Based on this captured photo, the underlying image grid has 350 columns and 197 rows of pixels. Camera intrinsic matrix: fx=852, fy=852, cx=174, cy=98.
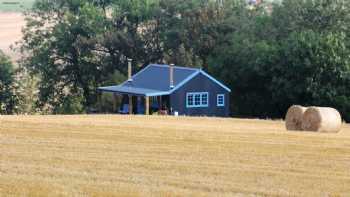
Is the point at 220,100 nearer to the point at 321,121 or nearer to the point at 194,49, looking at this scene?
the point at 194,49

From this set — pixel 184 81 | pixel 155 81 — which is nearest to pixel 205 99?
pixel 184 81

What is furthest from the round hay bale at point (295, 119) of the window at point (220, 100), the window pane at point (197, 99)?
the window at point (220, 100)

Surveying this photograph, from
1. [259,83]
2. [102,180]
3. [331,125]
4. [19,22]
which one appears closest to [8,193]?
[102,180]

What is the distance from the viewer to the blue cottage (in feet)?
169

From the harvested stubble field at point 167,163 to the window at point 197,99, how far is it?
29.7 meters

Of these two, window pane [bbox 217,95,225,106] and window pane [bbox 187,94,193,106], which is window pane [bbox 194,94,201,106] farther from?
window pane [bbox 217,95,225,106]

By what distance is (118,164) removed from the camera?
16266 mm

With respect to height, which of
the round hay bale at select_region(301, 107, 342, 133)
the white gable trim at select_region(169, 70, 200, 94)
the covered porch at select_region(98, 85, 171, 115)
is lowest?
the round hay bale at select_region(301, 107, 342, 133)

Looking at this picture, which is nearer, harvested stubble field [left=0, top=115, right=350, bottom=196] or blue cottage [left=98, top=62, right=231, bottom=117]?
harvested stubble field [left=0, top=115, right=350, bottom=196]

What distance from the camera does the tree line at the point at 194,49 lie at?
170ft

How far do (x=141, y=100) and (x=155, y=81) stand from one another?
1.72 metres

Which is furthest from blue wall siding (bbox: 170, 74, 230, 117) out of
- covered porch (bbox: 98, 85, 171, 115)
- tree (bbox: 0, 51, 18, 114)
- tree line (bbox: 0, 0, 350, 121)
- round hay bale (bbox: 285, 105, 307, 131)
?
round hay bale (bbox: 285, 105, 307, 131)

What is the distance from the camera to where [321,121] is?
27406 millimetres

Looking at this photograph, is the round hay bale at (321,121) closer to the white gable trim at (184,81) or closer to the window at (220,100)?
the white gable trim at (184,81)
